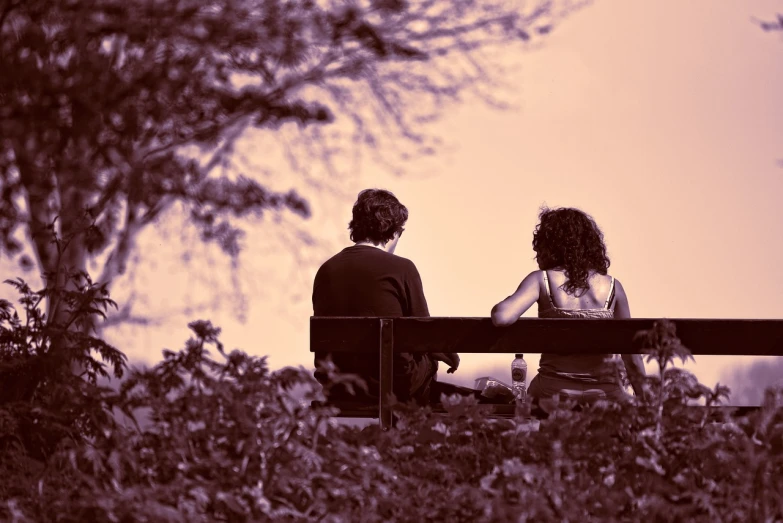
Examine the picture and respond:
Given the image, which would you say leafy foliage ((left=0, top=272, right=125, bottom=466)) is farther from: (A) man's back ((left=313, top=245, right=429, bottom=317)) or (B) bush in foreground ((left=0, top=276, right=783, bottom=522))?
(A) man's back ((left=313, top=245, right=429, bottom=317))

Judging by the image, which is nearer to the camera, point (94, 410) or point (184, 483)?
point (184, 483)

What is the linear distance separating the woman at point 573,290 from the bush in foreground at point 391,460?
1.43 meters

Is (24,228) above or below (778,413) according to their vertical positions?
above

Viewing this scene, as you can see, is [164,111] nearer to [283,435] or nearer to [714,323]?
[714,323]

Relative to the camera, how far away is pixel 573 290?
186 inches

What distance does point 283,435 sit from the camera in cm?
288

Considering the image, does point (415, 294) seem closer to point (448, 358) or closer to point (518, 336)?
point (448, 358)

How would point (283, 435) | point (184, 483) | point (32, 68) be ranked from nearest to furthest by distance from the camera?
1. point (184, 483)
2. point (283, 435)
3. point (32, 68)

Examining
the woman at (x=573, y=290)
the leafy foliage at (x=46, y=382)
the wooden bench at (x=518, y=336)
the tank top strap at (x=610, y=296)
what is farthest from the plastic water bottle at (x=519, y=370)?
the leafy foliage at (x=46, y=382)

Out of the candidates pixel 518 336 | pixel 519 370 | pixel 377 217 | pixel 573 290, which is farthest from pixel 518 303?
pixel 519 370

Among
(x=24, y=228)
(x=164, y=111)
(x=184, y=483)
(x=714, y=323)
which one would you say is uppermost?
(x=164, y=111)

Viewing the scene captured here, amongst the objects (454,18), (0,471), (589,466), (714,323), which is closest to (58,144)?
(454,18)

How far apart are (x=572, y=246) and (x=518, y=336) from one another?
0.59m

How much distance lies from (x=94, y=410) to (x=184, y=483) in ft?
2.47
